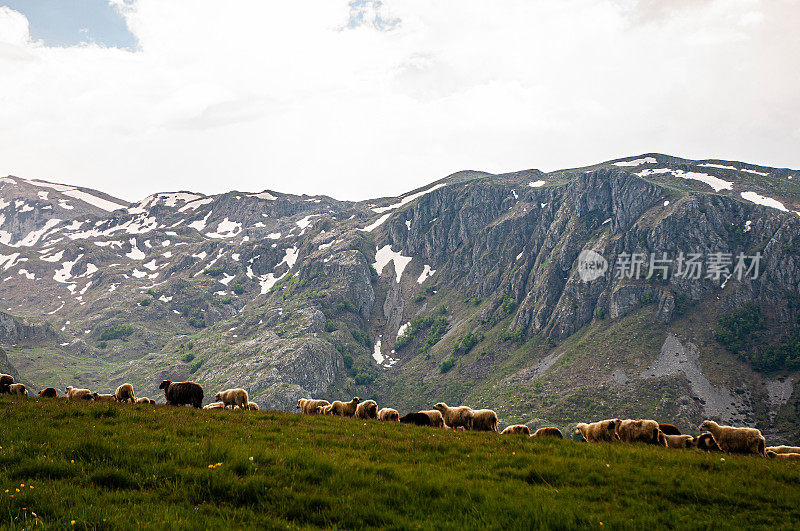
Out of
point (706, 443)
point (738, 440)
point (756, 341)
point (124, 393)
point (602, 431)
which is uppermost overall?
point (738, 440)

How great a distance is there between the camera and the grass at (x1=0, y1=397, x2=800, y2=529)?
6.97m

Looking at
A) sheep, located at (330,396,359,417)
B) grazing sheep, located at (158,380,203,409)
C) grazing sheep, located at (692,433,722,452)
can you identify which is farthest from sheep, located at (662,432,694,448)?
grazing sheep, located at (158,380,203,409)

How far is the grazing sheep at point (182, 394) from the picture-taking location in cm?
2384

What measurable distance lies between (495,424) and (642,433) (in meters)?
7.19

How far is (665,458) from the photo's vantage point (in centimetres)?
1180

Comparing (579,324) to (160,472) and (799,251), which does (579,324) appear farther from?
(160,472)

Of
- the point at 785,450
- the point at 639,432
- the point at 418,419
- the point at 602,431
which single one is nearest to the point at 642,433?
the point at 639,432

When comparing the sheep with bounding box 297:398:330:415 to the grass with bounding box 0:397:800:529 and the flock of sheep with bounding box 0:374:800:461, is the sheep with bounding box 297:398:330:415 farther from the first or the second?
the grass with bounding box 0:397:800:529

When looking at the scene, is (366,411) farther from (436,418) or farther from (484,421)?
(484,421)

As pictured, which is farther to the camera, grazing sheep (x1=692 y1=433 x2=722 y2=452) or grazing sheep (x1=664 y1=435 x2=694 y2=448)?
grazing sheep (x1=664 y1=435 x2=694 y2=448)

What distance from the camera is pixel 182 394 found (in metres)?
24.1

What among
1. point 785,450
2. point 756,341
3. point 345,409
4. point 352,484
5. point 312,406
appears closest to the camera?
point 352,484

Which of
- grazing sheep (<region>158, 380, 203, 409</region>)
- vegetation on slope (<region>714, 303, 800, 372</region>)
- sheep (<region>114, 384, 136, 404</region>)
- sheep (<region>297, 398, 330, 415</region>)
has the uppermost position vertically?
grazing sheep (<region>158, 380, 203, 409</region>)

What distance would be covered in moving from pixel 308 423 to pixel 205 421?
13.9ft
